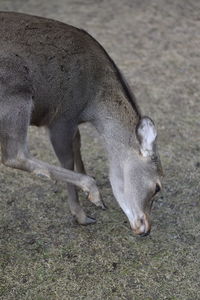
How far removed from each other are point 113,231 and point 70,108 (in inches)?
39.0

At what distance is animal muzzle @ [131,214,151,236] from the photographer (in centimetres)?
417

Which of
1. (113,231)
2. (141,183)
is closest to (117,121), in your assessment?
(141,183)

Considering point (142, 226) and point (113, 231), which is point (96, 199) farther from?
point (113, 231)

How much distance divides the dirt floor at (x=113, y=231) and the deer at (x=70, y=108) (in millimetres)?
332

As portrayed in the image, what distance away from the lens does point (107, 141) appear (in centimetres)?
443

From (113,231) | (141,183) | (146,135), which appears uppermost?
(146,135)

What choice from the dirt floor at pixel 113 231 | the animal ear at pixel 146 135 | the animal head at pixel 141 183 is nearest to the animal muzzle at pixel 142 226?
the animal head at pixel 141 183

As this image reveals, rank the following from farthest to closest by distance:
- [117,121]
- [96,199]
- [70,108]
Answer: [117,121] < [70,108] < [96,199]

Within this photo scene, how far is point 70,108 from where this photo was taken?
14.0 ft

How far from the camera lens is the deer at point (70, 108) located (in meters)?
4.04

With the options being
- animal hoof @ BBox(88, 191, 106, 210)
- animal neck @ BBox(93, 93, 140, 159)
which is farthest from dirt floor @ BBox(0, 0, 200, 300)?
animal neck @ BBox(93, 93, 140, 159)

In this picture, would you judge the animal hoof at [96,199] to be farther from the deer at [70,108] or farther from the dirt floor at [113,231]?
the dirt floor at [113,231]

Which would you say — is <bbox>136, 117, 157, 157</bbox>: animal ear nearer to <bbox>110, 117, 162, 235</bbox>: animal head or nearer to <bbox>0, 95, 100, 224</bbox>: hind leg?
<bbox>110, 117, 162, 235</bbox>: animal head

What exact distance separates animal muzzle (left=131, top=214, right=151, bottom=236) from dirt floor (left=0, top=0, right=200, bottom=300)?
236mm
